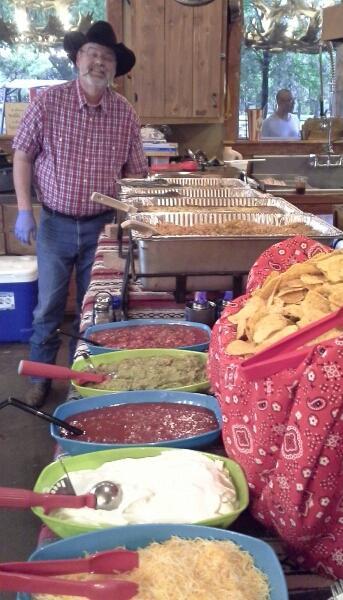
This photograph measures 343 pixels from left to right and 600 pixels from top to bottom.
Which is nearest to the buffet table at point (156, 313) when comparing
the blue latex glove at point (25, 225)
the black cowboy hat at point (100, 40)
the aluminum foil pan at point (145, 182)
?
the aluminum foil pan at point (145, 182)

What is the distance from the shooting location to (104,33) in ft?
8.46

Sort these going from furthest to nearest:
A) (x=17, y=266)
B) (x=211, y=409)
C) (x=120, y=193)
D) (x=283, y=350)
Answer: (x=17, y=266) < (x=120, y=193) < (x=211, y=409) < (x=283, y=350)

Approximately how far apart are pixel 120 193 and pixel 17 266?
4.29 ft

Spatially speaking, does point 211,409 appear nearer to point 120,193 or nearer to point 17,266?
point 120,193

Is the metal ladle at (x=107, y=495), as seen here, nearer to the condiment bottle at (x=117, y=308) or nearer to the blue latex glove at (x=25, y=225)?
the condiment bottle at (x=117, y=308)

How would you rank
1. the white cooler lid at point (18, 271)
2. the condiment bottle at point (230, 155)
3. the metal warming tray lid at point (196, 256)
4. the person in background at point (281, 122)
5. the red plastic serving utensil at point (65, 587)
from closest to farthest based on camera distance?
the red plastic serving utensil at point (65, 587) < the metal warming tray lid at point (196, 256) < the white cooler lid at point (18, 271) < the condiment bottle at point (230, 155) < the person in background at point (281, 122)

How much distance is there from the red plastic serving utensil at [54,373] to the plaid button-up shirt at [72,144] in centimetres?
153

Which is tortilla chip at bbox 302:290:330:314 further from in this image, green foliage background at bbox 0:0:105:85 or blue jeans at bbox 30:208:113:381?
green foliage background at bbox 0:0:105:85

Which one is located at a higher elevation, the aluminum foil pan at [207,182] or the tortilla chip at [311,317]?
the aluminum foil pan at [207,182]

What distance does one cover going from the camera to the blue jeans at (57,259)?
8.79ft

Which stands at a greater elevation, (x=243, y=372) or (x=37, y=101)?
(x=37, y=101)

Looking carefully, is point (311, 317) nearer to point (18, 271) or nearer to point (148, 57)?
point (18, 271)

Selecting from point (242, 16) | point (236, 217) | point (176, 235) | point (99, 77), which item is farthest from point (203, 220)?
point (242, 16)

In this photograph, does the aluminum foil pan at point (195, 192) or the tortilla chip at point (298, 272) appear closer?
the tortilla chip at point (298, 272)
